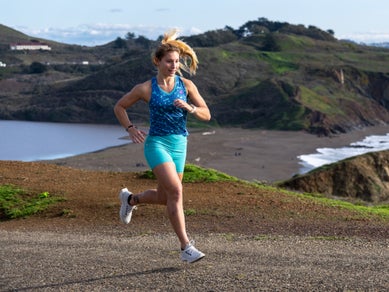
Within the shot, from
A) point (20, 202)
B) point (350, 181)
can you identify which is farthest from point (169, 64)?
point (350, 181)

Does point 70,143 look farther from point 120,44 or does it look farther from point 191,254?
point 120,44

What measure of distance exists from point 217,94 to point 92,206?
8058 centimetres

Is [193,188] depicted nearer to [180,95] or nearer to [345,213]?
[345,213]

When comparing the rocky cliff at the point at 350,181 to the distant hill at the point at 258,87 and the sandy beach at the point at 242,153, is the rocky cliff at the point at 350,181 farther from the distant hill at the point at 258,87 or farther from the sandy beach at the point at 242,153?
the distant hill at the point at 258,87

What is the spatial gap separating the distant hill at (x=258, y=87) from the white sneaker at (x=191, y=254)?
62388 millimetres

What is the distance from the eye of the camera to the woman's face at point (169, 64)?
724cm

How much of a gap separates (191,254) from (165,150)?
39.7 inches

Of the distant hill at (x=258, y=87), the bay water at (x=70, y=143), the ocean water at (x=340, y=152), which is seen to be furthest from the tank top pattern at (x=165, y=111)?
the distant hill at (x=258, y=87)

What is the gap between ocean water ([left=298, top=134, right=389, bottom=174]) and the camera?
46656mm

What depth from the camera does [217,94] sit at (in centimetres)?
9275

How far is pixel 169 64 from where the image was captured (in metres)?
7.24

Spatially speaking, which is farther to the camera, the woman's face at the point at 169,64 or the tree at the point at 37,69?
the tree at the point at 37,69

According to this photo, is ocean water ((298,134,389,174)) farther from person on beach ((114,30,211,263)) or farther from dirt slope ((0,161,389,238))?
person on beach ((114,30,211,263))

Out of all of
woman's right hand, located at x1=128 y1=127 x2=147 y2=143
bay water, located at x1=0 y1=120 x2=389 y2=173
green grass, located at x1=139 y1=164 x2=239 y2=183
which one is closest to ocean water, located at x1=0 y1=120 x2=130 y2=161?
bay water, located at x1=0 y1=120 x2=389 y2=173
